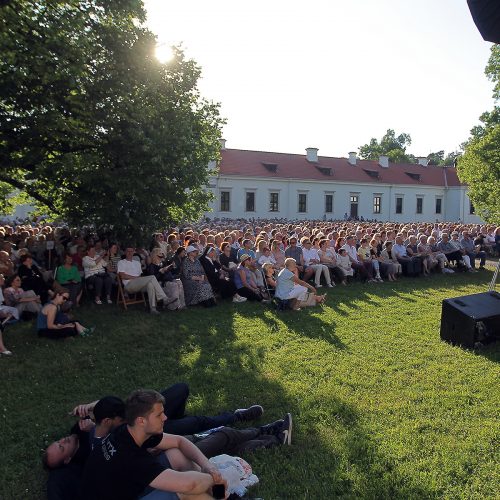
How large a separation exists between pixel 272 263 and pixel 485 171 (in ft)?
64.4

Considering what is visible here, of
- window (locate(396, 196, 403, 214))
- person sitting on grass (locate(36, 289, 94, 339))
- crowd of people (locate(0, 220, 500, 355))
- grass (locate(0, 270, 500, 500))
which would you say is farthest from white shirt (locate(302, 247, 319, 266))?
window (locate(396, 196, 403, 214))

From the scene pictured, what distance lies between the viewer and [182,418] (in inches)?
176

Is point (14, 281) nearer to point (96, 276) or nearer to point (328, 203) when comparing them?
point (96, 276)

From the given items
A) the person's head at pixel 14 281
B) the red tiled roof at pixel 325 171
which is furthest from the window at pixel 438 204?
the person's head at pixel 14 281

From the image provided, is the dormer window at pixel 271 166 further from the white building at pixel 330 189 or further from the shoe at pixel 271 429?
the shoe at pixel 271 429

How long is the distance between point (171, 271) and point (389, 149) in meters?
69.0

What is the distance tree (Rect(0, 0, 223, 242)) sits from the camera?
8.62m

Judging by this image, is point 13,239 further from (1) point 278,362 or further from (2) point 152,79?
(1) point 278,362

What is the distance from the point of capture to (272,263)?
459 inches

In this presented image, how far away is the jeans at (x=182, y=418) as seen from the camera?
Result: 4.23 meters

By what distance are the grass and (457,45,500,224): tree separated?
19190 mm

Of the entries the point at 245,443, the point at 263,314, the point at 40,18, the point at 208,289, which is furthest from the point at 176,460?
the point at 40,18

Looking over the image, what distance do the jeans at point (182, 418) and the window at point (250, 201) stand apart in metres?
38.4

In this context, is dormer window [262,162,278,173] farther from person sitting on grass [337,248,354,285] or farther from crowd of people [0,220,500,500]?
person sitting on grass [337,248,354,285]
